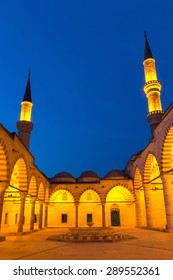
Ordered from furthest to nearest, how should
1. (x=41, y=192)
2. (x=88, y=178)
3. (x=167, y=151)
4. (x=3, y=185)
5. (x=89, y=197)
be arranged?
(x=88, y=178)
(x=89, y=197)
(x=41, y=192)
(x=167, y=151)
(x=3, y=185)

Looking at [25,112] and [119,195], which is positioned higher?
[25,112]

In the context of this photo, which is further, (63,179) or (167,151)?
(63,179)

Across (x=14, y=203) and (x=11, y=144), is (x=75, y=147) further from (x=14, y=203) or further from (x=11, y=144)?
(x=11, y=144)

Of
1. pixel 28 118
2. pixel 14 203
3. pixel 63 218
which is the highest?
pixel 28 118

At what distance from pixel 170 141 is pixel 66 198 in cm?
1772

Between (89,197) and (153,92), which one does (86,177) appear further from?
(153,92)

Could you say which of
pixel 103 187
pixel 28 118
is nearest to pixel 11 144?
pixel 28 118

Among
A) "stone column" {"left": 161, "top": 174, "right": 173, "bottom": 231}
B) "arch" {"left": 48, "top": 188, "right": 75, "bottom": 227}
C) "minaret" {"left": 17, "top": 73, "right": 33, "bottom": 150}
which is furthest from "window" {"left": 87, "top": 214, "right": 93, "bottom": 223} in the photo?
"stone column" {"left": 161, "top": 174, "right": 173, "bottom": 231}

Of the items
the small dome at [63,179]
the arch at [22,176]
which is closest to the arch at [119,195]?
the small dome at [63,179]

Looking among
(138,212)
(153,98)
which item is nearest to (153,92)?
(153,98)

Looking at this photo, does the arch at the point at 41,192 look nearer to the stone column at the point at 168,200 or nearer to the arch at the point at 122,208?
the arch at the point at 122,208

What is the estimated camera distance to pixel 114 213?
27.4m

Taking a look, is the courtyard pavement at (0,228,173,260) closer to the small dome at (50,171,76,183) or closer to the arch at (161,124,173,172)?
the arch at (161,124,173,172)

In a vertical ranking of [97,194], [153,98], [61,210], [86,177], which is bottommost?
[61,210]
